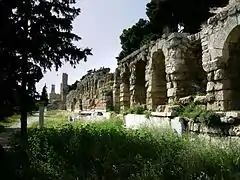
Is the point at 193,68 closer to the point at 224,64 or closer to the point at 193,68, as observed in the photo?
the point at 193,68

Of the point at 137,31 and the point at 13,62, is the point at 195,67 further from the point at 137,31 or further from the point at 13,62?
the point at 137,31

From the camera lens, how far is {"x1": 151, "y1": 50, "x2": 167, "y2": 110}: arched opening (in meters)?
12.1

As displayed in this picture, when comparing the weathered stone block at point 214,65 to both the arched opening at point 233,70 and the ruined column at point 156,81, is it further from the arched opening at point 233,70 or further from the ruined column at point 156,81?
the ruined column at point 156,81

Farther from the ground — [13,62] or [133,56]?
[133,56]

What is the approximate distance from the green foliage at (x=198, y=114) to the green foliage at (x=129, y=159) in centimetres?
61

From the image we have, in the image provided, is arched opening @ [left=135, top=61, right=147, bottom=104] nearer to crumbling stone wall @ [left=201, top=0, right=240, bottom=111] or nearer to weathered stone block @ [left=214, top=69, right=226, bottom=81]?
crumbling stone wall @ [left=201, top=0, right=240, bottom=111]

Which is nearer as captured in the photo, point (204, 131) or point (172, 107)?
point (204, 131)

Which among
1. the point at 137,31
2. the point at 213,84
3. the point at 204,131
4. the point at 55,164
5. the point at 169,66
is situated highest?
the point at 137,31

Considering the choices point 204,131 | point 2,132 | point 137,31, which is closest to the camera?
point 204,131

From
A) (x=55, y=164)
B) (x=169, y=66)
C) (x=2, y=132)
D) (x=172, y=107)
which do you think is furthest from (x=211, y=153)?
(x=2, y=132)

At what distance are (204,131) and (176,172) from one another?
2552 millimetres

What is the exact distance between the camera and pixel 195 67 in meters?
10.6

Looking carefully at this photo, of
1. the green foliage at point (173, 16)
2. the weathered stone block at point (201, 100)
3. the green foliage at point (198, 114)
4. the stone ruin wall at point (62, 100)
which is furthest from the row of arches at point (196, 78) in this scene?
the stone ruin wall at point (62, 100)

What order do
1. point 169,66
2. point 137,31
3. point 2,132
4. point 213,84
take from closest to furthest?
point 213,84 < point 169,66 < point 2,132 < point 137,31
